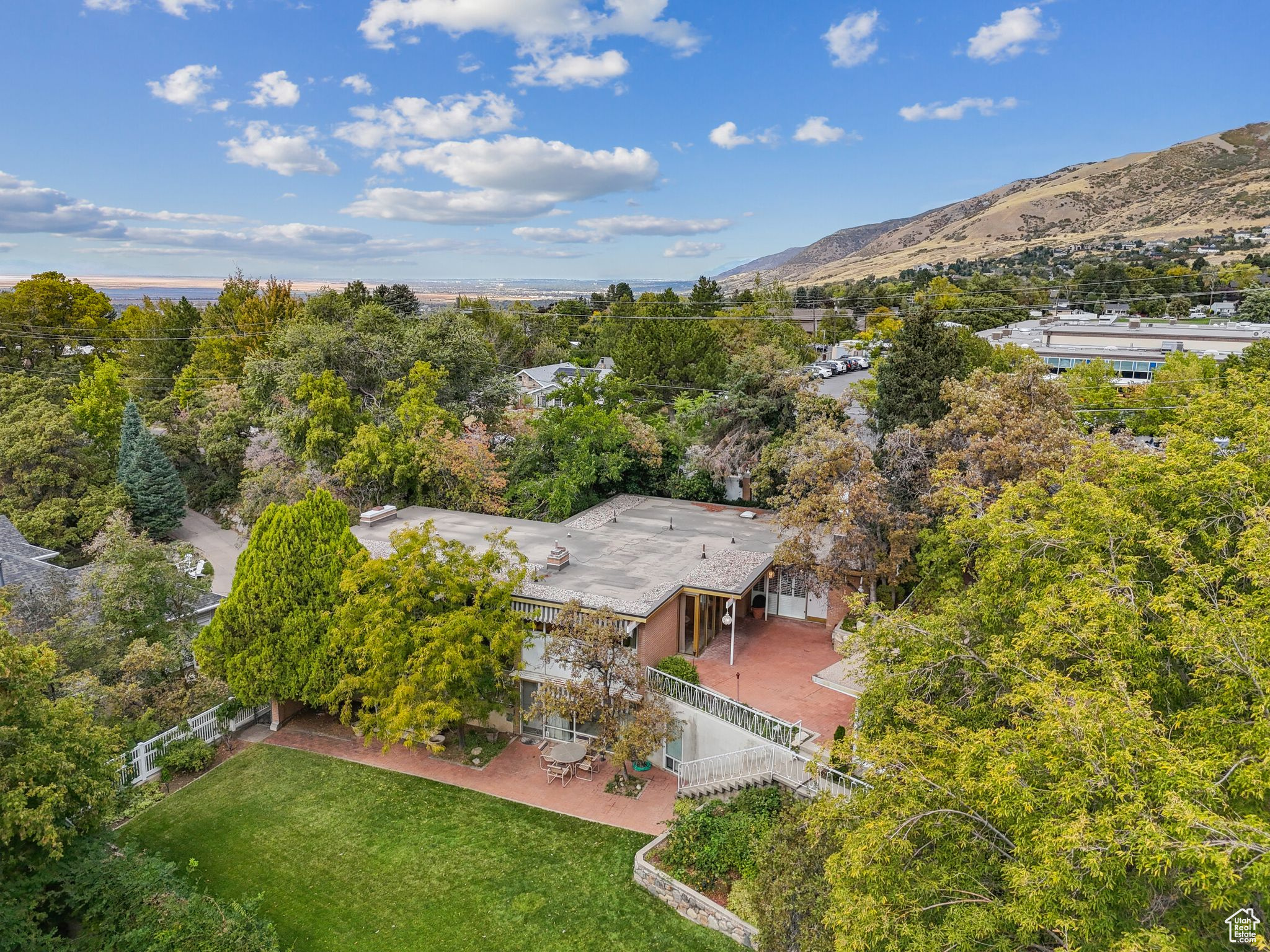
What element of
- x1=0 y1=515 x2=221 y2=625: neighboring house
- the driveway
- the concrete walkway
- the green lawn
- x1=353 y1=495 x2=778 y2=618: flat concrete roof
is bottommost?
the green lawn

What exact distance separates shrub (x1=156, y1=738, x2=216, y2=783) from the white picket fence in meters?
0.18

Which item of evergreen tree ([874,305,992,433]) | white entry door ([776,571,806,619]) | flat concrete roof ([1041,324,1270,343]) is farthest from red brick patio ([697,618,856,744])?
flat concrete roof ([1041,324,1270,343])

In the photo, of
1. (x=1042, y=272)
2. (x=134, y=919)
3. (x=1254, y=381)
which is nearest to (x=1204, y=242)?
(x=1042, y=272)

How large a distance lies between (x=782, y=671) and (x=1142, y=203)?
182471mm

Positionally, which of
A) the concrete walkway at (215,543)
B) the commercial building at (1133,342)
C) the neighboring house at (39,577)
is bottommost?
the concrete walkway at (215,543)

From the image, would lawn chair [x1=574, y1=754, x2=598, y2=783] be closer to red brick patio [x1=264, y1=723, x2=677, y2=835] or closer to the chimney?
red brick patio [x1=264, y1=723, x2=677, y2=835]

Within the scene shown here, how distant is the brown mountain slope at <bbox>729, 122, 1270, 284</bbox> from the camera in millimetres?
131250

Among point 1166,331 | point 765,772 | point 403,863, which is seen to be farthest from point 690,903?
point 1166,331

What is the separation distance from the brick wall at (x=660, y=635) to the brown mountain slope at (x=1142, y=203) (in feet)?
484

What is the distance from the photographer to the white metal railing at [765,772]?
14.4m

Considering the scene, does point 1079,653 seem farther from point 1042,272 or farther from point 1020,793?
point 1042,272

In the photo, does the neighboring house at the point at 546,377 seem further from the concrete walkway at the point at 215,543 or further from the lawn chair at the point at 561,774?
the lawn chair at the point at 561,774

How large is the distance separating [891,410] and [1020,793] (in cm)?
2098

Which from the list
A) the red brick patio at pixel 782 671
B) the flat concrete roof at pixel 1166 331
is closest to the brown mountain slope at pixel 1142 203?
the flat concrete roof at pixel 1166 331
